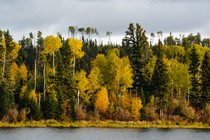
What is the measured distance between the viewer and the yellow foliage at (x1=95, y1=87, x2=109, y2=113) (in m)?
85.9

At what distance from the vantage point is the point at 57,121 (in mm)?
83250

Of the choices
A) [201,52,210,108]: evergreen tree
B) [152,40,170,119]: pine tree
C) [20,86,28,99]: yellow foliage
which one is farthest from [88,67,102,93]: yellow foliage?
[201,52,210,108]: evergreen tree

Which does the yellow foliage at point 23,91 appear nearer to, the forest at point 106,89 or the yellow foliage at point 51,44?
the forest at point 106,89

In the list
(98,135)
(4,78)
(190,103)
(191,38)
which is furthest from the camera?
(191,38)

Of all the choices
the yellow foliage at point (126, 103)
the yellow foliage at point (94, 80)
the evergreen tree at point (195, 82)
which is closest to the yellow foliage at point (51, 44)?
the yellow foliage at point (94, 80)

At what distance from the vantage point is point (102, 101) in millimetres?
85938

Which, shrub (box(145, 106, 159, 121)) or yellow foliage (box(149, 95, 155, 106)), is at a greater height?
yellow foliage (box(149, 95, 155, 106))

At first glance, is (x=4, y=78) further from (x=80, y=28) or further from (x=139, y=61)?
(x=80, y=28)

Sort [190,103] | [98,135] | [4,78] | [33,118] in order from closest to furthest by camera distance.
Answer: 1. [98,135]
2. [33,118]
3. [4,78]
4. [190,103]

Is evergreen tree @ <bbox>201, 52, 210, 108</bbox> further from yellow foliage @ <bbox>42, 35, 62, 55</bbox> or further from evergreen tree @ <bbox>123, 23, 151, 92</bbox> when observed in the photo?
yellow foliage @ <bbox>42, 35, 62, 55</bbox>

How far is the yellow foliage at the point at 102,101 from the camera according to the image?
85.9 m

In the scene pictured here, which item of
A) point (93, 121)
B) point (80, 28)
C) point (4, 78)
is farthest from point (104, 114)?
point (80, 28)

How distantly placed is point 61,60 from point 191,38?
108 meters

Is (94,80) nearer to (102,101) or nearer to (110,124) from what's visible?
(102,101)
